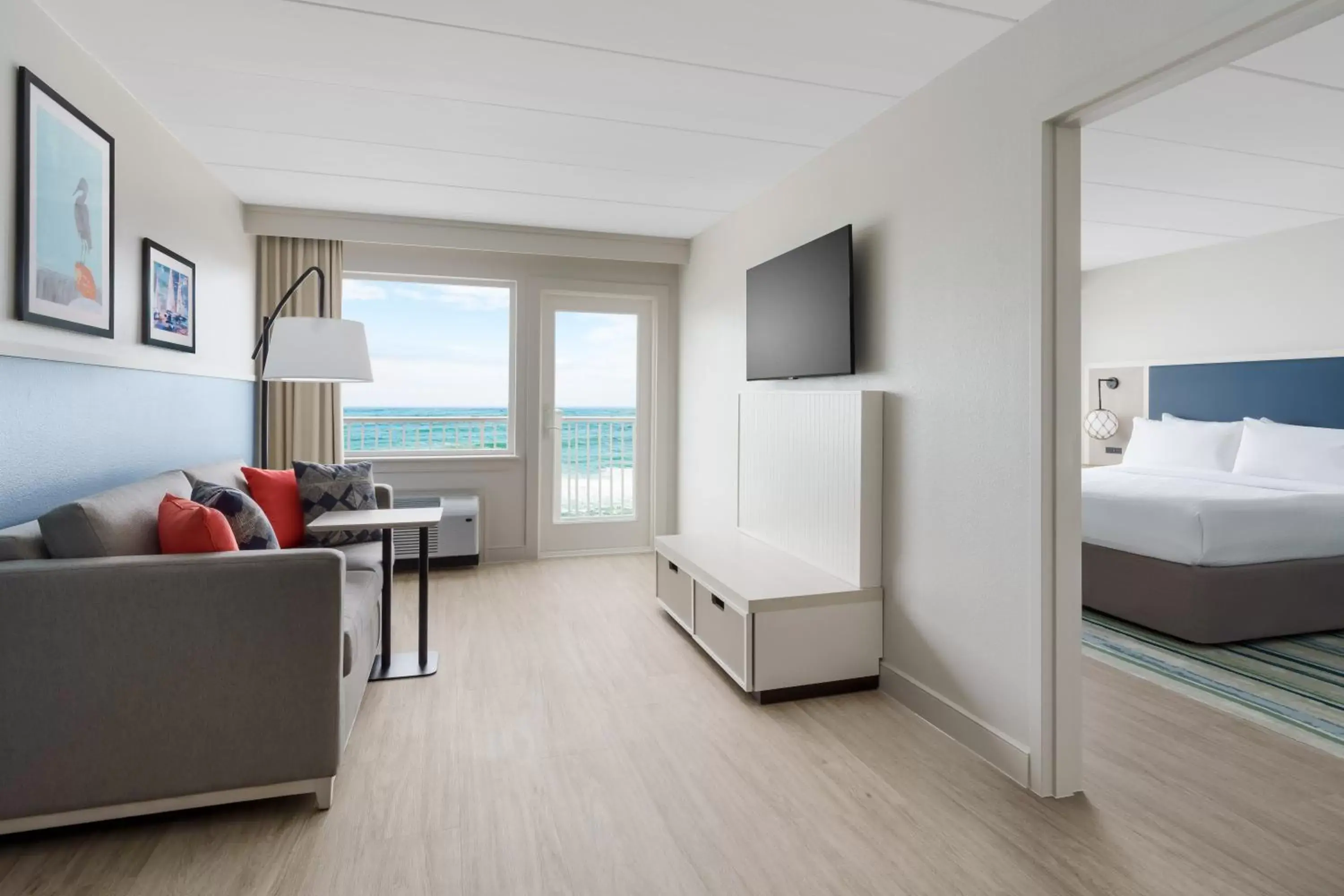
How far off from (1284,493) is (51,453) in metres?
4.96

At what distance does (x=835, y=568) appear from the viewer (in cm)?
290

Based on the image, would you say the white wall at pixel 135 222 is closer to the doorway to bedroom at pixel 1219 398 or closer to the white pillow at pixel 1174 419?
the doorway to bedroom at pixel 1219 398

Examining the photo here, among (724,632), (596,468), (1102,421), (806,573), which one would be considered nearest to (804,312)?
(806,573)

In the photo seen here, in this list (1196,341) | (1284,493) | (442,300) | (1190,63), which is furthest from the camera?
(442,300)

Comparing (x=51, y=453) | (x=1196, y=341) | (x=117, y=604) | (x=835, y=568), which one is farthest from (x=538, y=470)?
(x=1196, y=341)

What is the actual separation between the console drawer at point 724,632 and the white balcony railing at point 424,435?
2.35 meters

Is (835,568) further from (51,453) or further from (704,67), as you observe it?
(51,453)

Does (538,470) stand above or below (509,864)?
above

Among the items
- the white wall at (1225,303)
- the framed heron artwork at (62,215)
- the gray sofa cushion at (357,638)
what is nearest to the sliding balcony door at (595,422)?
the gray sofa cushion at (357,638)

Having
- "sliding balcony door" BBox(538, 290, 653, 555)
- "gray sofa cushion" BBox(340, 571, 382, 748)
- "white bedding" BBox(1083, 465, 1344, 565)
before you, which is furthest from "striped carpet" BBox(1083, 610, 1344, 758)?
"sliding balcony door" BBox(538, 290, 653, 555)

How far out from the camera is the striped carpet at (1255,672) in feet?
8.00

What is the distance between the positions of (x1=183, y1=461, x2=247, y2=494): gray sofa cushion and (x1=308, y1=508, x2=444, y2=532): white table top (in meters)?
0.35

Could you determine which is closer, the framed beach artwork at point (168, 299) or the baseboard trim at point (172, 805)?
the baseboard trim at point (172, 805)

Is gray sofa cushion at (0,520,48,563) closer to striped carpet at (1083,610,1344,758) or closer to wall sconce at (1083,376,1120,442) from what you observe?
striped carpet at (1083,610,1344,758)
